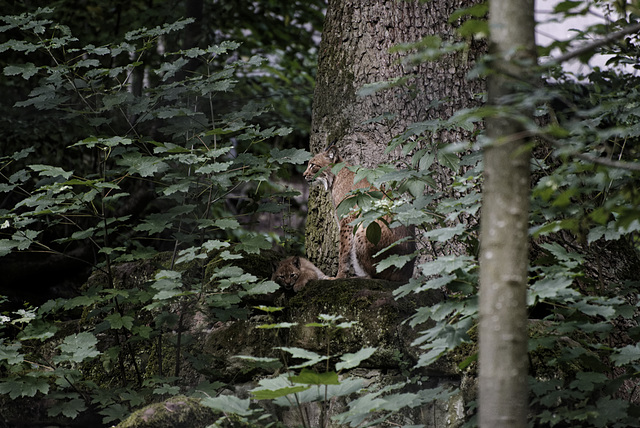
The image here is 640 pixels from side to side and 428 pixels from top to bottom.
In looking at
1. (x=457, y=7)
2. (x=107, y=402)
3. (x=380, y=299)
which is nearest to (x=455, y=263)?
(x=380, y=299)

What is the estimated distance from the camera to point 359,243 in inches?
156

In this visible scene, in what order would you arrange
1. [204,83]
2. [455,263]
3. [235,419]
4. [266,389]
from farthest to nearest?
[204,83] < [235,419] < [455,263] < [266,389]

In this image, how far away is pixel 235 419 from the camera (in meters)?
2.85

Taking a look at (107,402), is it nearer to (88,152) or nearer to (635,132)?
(635,132)

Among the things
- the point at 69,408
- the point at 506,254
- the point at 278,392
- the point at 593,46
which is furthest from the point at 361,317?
the point at 593,46

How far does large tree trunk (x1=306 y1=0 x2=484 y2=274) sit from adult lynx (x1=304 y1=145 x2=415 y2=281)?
181mm

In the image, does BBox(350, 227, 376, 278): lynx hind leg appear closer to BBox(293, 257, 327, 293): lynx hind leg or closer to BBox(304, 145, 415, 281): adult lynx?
BBox(304, 145, 415, 281): adult lynx

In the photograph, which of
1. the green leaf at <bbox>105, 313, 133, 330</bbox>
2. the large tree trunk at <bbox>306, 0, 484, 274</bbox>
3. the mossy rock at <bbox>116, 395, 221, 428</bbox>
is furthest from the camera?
the large tree trunk at <bbox>306, 0, 484, 274</bbox>

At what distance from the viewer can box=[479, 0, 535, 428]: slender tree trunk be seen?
162 centimetres

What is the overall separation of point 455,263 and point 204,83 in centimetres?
215

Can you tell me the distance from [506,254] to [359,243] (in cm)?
233

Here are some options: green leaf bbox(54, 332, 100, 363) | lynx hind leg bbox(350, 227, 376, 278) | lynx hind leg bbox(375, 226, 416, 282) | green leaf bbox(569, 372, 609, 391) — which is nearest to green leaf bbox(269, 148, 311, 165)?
lynx hind leg bbox(350, 227, 376, 278)

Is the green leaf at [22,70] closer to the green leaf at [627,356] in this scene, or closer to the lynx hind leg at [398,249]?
the lynx hind leg at [398,249]

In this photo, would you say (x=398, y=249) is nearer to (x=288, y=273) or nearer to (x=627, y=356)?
(x=288, y=273)
